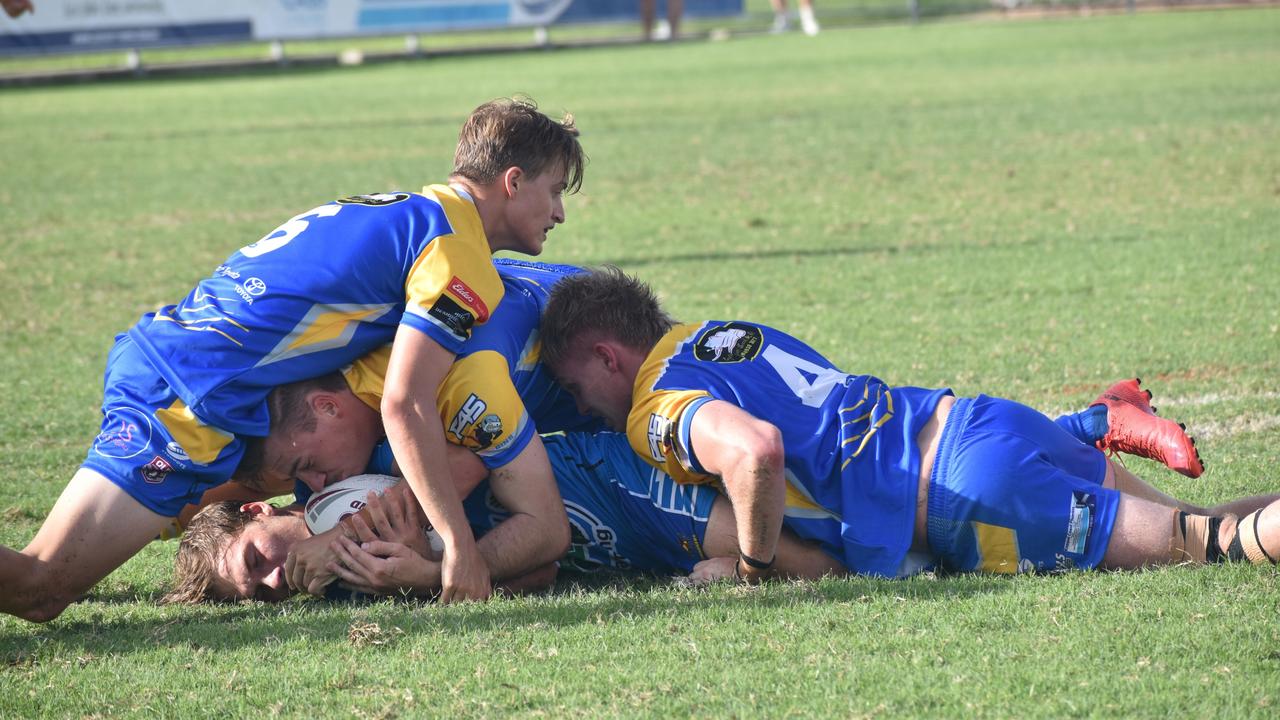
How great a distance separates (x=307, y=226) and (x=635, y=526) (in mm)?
1542

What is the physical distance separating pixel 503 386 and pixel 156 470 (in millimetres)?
1130

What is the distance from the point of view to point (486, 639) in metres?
4.00

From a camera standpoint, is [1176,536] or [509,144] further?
[509,144]

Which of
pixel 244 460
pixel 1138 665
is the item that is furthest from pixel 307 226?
pixel 1138 665

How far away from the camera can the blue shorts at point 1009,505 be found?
4.25 meters

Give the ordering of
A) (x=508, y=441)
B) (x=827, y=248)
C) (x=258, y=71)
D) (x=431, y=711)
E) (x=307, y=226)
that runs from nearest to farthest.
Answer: (x=431, y=711), (x=508, y=441), (x=307, y=226), (x=827, y=248), (x=258, y=71)

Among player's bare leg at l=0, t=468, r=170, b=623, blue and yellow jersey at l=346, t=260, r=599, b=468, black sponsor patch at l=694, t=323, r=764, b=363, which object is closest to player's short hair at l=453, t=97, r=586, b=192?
blue and yellow jersey at l=346, t=260, r=599, b=468

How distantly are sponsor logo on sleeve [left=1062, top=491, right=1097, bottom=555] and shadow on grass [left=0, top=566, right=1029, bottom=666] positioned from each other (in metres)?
0.16

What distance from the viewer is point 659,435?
435 cm

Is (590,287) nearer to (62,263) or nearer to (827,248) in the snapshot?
(827,248)

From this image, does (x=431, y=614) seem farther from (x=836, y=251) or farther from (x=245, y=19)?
(x=245, y=19)

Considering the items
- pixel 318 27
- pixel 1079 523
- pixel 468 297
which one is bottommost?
pixel 1079 523

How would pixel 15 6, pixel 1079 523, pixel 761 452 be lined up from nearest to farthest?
pixel 761 452 → pixel 1079 523 → pixel 15 6

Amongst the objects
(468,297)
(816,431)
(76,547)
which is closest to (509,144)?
(468,297)
